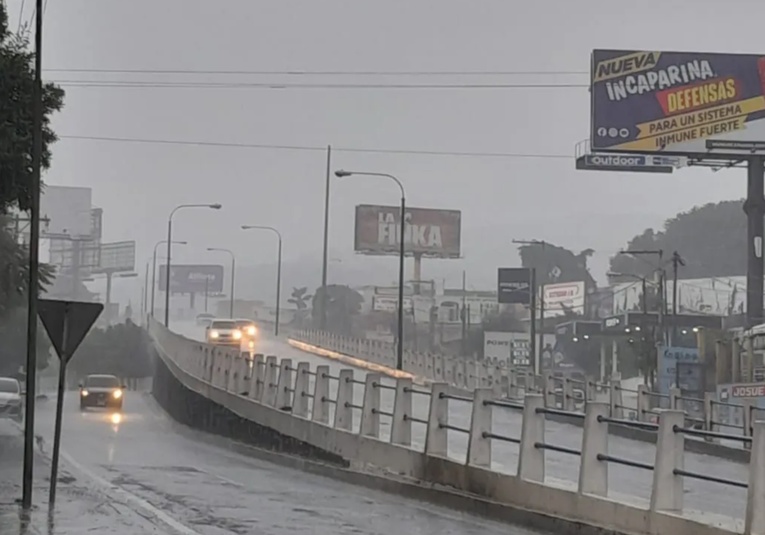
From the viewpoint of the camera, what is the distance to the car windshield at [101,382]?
183ft

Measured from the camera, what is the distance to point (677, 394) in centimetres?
3167

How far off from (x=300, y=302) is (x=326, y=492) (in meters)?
173

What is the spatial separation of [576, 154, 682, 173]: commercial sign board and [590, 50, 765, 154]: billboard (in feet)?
14.4

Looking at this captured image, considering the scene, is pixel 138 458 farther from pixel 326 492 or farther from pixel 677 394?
pixel 677 394

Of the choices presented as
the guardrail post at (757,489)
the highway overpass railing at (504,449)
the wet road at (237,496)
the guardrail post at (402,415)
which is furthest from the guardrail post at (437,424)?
the guardrail post at (757,489)

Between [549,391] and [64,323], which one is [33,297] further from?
[549,391]

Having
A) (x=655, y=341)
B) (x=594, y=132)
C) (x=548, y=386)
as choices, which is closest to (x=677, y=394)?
(x=548, y=386)

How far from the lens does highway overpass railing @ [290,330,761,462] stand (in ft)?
99.8

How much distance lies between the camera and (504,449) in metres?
25.4

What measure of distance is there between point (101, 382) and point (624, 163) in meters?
30.1

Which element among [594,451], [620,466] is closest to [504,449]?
[620,466]

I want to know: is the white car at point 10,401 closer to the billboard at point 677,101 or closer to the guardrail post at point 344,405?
the guardrail post at point 344,405

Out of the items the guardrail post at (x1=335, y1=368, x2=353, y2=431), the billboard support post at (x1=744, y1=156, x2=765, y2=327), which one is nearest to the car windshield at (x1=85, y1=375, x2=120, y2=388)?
the billboard support post at (x1=744, y1=156, x2=765, y2=327)

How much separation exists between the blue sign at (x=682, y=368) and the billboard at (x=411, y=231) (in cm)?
7236
